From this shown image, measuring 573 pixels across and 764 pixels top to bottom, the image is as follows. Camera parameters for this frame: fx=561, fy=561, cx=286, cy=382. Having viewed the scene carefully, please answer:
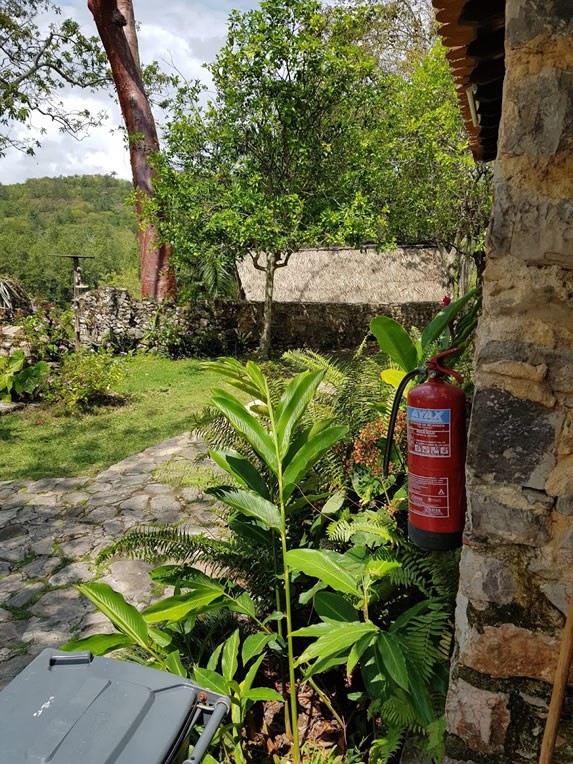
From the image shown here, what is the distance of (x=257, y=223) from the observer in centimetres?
930

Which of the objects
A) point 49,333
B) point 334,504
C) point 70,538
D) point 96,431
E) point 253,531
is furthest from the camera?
point 49,333

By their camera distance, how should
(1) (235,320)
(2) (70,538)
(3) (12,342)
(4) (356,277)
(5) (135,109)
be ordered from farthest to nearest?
(4) (356,277) → (1) (235,320) → (5) (135,109) → (3) (12,342) → (2) (70,538)

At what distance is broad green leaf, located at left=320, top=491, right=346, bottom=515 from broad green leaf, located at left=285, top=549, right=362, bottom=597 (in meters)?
0.52

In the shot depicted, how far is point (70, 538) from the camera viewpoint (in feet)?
13.7

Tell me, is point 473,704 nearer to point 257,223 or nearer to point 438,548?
point 438,548

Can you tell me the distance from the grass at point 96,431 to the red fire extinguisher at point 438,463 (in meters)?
4.54

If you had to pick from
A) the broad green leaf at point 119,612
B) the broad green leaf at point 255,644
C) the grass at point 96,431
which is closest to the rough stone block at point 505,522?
the broad green leaf at point 255,644

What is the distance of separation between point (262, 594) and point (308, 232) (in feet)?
25.5

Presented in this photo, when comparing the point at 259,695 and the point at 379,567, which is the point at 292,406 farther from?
the point at 259,695

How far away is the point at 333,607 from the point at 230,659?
1.41 ft

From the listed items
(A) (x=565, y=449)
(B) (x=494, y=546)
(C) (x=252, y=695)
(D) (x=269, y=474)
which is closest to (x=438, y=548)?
(B) (x=494, y=546)

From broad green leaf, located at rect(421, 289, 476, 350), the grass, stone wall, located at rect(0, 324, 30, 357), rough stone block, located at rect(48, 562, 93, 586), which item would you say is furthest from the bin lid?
stone wall, located at rect(0, 324, 30, 357)

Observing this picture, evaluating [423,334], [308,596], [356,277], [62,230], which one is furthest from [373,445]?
[62,230]

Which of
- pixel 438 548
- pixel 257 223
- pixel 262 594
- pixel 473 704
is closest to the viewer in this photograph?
pixel 473 704
